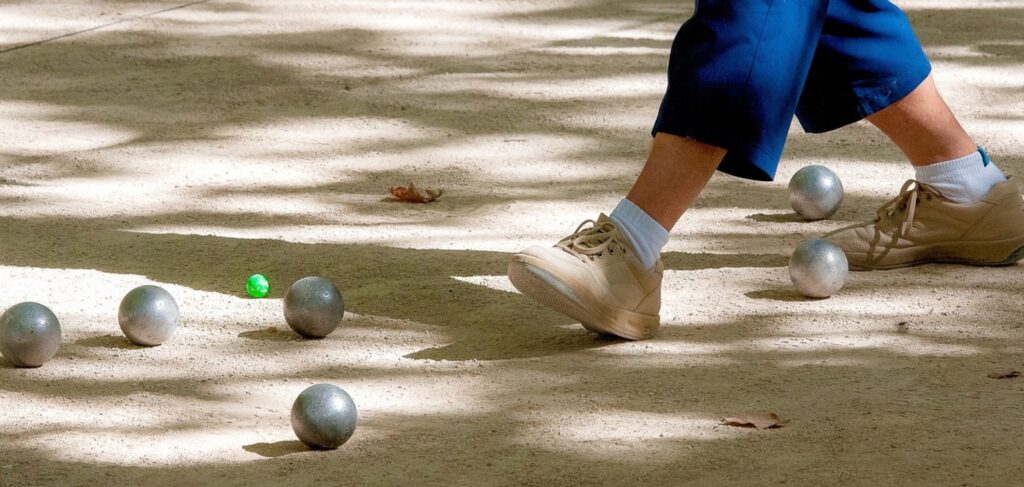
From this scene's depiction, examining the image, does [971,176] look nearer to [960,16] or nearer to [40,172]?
[40,172]

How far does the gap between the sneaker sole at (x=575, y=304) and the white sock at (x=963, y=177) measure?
1.02m

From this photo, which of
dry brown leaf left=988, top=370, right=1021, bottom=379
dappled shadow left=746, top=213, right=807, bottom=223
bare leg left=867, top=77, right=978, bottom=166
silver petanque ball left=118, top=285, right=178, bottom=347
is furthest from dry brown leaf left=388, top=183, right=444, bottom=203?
dry brown leaf left=988, top=370, right=1021, bottom=379

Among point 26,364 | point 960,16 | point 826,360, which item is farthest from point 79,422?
point 960,16

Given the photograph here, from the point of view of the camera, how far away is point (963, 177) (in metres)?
4.08

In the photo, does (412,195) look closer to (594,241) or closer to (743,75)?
(594,241)

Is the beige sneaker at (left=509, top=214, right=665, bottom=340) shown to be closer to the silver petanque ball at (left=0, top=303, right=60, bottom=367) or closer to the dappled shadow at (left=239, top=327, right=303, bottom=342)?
the dappled shadow at (left=239, top=327, right=303, bottom=342)

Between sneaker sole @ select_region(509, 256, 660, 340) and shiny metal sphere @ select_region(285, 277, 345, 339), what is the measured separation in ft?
1.49

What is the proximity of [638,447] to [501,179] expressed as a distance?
7.65ft

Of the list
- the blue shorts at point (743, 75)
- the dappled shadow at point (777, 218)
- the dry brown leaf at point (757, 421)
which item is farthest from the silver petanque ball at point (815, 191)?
the dry brown leaf at point (757, 421)

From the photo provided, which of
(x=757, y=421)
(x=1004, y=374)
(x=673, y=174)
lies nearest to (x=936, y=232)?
(x=1004, y=374)

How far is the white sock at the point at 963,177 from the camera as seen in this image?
4.07 metres

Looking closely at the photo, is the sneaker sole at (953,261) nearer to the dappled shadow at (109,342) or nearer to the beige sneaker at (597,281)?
the beige sneaker at (597,281)

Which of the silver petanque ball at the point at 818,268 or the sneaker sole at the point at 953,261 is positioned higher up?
the silver petanque ball at the point at 818,268

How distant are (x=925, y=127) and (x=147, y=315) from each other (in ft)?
6.83
